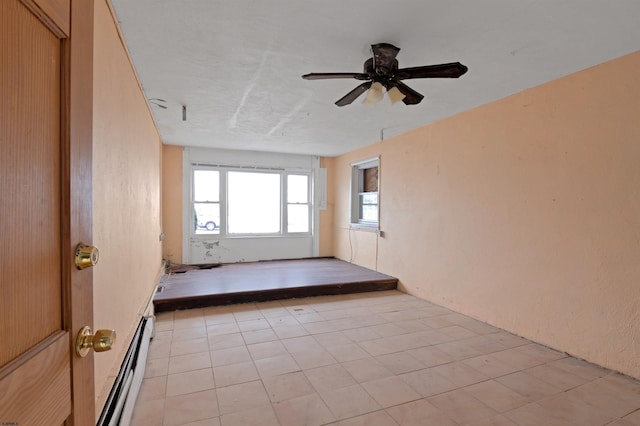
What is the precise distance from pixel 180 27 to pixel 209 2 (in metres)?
0.35

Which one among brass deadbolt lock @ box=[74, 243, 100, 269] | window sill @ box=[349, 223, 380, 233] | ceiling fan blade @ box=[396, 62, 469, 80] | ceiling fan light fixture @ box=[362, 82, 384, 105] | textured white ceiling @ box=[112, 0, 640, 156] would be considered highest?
textured white ceiling @ box=[112, 0, 640, 156]

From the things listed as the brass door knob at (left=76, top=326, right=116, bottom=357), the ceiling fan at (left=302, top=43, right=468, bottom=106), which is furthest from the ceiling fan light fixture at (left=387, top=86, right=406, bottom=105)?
the brass door knob at (left=76, top=326, right=116, bottom=357)

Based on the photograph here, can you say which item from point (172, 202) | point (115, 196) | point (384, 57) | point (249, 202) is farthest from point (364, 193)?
point (115, 196)

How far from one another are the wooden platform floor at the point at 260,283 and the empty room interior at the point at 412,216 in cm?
5

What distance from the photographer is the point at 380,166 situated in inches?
198

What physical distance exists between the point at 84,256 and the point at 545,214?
3.21 meters

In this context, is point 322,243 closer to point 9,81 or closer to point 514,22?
point 514,22

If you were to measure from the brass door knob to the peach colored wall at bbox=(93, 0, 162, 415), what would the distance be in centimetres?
87

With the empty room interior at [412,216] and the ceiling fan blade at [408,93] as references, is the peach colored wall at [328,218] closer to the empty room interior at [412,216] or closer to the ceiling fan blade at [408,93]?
the empty room interior at [412,216]

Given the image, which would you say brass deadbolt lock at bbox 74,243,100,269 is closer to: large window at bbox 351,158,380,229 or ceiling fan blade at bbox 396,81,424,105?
ceiling fan blade at bbox 396,81,424,105

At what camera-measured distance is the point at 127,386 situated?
71.9 inches

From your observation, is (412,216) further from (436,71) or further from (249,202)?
(249,202)

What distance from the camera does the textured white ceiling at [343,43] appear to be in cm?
176

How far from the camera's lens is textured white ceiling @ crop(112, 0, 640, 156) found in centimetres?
176
